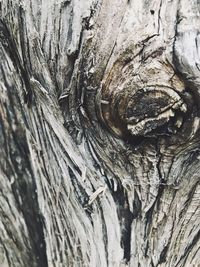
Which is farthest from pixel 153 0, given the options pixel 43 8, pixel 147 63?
pixel 43 8

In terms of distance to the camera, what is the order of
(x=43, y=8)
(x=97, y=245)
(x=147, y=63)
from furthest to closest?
(x=97, y=245) < (x=43, y=8) < (x=147, y=63)

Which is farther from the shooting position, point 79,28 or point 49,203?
point 49,203

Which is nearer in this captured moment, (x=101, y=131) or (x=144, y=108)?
(x=144, y=108)

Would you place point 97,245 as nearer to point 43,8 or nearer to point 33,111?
point 33,111

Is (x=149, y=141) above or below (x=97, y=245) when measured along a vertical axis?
above

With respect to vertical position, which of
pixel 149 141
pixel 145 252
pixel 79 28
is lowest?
pixel 145 252
